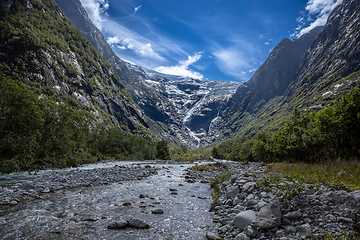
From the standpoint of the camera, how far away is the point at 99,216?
1216cm

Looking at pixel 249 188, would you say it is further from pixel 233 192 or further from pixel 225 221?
pixel 225 221

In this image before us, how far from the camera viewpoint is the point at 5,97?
86.5 ft

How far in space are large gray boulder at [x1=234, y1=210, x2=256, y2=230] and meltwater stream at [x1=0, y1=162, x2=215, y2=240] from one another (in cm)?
202

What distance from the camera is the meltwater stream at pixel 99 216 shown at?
31.7 feet

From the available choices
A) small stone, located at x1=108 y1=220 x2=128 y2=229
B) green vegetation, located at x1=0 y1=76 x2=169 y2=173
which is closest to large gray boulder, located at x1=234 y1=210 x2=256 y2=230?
small stone, located at x1=108 y1=220 x2=128 y2=229

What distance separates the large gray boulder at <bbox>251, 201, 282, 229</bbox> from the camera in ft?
25.3

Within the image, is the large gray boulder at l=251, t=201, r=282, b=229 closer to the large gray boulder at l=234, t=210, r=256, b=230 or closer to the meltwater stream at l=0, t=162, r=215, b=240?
the large gray boulder at l=234, t=210, r=256, b=230

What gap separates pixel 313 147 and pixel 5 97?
52.2 meters

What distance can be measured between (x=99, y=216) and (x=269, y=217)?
1118 cm

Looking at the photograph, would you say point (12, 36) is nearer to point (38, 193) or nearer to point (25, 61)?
point (25, 61)

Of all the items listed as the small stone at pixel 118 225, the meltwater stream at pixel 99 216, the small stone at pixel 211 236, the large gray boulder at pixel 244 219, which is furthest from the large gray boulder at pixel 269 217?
the small stone at pixel 118 225

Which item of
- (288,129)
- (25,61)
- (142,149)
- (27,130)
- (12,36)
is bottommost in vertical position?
(142,149)

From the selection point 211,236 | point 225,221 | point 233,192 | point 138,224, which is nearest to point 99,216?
point 138,224

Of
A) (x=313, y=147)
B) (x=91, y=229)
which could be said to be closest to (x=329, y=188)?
(x=91, y=229)
